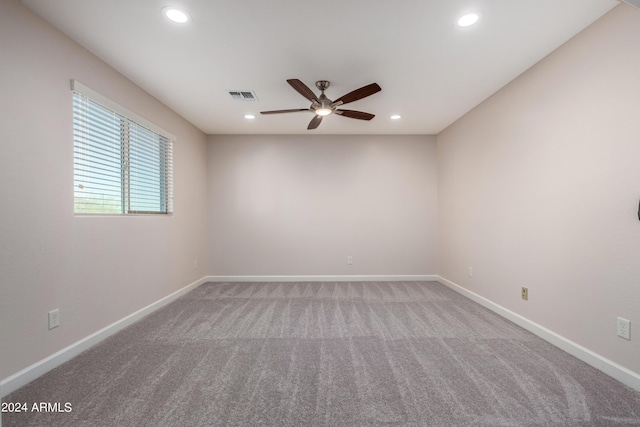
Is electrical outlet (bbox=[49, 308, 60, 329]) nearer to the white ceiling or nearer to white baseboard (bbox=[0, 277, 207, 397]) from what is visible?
white baseboard (bbox=[0, 277, 207, 397])

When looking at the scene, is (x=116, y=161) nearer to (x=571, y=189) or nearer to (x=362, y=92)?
(x=362, y=92)

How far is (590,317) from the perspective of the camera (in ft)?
6.51

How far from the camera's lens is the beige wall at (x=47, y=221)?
168 cm

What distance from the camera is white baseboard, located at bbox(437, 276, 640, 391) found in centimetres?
172

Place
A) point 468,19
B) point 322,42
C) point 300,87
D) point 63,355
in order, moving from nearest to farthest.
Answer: point 468,19 < point 63,355 < point 322,42 < point 300,87

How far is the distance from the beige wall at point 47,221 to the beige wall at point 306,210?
1794 mm

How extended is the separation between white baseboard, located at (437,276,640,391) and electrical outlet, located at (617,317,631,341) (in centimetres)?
20

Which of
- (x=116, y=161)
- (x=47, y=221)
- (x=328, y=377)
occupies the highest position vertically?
(x=116, y=161)

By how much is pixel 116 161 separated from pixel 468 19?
3.15m

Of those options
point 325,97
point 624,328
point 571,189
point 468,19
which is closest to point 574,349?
point 624,328

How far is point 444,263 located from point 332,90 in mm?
3127

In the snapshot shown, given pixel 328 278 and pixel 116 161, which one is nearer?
pixel 116 161

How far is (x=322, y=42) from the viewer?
2.12 meters

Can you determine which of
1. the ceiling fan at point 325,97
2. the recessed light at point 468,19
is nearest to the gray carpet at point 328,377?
the ceiling fan at point 325,97
